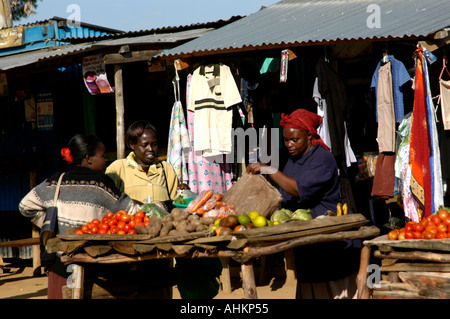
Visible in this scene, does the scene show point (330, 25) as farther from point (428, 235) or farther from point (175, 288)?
point (175, 288)

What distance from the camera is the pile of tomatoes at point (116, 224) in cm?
450

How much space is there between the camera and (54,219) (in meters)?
4.82

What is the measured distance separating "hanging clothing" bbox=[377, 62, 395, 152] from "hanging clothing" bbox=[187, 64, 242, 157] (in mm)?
1639

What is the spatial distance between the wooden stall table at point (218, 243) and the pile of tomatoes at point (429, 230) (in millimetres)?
451

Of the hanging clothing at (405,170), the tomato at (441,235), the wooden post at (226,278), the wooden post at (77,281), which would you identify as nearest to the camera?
the wooden post at (77,281)

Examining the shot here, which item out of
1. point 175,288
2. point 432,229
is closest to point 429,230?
point 432,229

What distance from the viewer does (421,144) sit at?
259 inches

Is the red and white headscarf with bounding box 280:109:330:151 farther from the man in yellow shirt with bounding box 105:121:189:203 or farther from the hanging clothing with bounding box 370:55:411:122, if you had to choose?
the hanging clothing with bounding box 370:55:411:122

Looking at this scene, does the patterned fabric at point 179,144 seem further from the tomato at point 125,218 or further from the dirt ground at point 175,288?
the tomato at point 125,218

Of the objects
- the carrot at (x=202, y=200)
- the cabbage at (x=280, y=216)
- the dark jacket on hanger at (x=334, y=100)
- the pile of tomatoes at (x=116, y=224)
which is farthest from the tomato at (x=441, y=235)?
the dark jacket on hanger at (x=334, y=100)

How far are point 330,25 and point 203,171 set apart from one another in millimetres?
2347

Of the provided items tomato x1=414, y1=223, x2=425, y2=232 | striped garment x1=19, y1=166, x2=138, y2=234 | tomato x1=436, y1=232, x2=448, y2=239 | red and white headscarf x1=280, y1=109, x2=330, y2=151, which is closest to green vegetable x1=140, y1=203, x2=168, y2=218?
striped garment x1=19, y1=166, x2=138, y2=234
